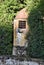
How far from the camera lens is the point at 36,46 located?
314 inches

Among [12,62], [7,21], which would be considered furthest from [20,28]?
[12,62]

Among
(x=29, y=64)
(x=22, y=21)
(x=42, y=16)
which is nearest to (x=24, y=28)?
(x=22, y=21)

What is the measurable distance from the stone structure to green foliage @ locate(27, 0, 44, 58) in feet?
0.89

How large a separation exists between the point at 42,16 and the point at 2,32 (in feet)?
4.93

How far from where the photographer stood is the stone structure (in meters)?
8.31

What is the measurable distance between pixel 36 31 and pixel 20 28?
64cm

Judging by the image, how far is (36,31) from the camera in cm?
800

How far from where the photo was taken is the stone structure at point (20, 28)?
8312 mm

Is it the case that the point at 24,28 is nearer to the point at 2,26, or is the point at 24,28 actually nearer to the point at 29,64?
the point at 2,26

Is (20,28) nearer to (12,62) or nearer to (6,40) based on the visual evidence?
(6,40)

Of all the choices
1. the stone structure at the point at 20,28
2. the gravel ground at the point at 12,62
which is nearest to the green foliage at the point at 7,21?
the stone structure at the point at 20,28

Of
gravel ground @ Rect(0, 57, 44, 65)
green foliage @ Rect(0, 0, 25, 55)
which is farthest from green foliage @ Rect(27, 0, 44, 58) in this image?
green foliage @ Rect(0, 0, 25, 55)

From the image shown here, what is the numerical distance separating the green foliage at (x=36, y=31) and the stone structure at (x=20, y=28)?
27 cm

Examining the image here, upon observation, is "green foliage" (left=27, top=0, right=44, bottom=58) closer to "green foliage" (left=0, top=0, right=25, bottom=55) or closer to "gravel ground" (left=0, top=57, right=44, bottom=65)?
"gravel ground" (left=0, top=57, right=44, bottom=65)
